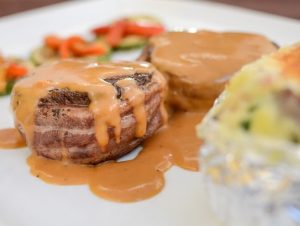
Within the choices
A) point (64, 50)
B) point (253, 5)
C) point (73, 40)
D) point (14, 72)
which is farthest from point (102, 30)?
point (253, 5)

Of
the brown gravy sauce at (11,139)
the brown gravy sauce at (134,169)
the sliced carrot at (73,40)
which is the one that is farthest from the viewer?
the sliced carrot at (73,40)

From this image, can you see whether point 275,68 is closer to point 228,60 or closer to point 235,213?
point 235,213

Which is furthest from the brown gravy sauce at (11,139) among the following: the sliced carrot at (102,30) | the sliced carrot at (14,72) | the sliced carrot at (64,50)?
the sliced carrot at (102,30)

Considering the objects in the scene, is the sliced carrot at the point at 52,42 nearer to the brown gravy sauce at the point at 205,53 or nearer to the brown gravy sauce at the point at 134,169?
the brown gravy sauce at the point at 205,53

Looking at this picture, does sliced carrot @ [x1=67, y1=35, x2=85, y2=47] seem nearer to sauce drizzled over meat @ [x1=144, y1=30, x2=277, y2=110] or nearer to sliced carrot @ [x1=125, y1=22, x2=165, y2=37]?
sliced carrot @ [x1=125, y1=22, x2=165, y2=37]

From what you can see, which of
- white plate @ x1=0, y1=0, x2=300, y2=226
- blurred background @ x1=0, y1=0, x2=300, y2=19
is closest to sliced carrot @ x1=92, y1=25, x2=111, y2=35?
white plate @ x1=0, y1=0, x2=300, y2=226

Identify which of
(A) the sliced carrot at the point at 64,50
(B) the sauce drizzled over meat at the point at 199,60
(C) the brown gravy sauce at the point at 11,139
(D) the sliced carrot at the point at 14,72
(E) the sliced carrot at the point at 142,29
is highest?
(B) the sauce drizzled over meat at the point at 199,60
